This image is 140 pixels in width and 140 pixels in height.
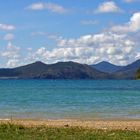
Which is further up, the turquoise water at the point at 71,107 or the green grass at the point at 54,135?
the green grass at the point at 54,135

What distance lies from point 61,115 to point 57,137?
24.7 meters

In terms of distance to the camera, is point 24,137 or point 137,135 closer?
point 24,137

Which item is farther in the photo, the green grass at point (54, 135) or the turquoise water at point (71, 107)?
the turquoise water at point (71, 107)

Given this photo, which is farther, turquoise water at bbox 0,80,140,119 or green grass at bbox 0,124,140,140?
turquoise water at bbox 0,80,140,119

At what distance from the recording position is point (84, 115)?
4388cm

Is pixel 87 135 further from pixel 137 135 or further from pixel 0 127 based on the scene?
pixel 0 127

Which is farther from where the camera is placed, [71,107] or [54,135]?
[71,107]

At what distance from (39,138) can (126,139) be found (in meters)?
3.21

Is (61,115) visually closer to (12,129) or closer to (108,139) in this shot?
(12,129)

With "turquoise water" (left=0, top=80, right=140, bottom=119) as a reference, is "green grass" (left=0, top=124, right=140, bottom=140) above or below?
above

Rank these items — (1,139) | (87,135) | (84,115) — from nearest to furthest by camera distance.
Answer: (1,139)
(87,135)
(84,115)

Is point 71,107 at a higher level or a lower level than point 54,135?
lower

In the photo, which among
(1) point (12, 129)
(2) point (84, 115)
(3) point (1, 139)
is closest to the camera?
(3) point (1, 139)

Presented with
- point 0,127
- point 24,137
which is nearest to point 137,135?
point 24,137
